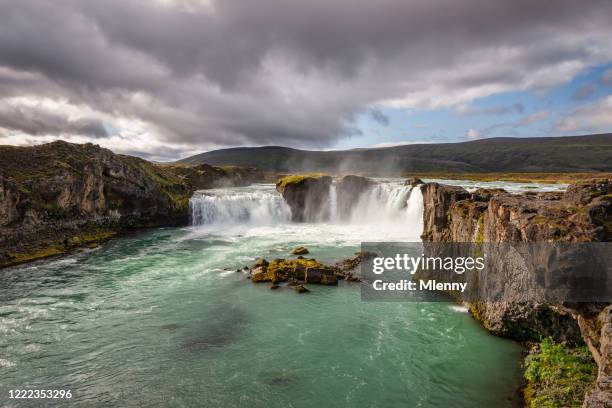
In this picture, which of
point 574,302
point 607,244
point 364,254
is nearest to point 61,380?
point 574,302

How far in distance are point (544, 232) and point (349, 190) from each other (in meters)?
49.1

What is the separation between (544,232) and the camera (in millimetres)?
11523

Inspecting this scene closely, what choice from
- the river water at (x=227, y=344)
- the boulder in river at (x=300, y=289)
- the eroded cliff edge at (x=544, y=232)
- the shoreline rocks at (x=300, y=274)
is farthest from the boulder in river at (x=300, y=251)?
the eroded cliff edge at (x=544, y=232)

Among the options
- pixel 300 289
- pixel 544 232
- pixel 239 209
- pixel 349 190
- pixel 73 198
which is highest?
pixel 349 190

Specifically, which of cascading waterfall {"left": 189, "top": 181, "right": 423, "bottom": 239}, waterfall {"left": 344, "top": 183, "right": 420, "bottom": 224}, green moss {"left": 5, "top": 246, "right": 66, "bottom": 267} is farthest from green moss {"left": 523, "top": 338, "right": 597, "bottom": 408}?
green moss {"left": 5, "top": 246, "right": 66, "bottom": 267}

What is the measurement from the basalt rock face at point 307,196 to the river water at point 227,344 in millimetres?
30598

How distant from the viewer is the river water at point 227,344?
46.6ft

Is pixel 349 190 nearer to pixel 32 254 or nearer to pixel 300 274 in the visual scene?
pixel 300 274

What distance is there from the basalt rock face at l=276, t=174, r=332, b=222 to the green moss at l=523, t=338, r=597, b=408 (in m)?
47.5

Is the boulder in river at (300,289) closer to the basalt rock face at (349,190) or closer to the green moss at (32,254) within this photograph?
the green moss at (32,254)

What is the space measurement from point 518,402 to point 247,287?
19036mm

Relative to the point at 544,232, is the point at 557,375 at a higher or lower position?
lower

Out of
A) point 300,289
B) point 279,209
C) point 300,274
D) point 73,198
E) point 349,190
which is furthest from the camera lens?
point 279,209

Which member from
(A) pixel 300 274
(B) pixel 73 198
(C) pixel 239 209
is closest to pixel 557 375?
(A) pixel 300 274
